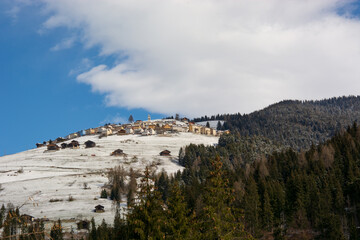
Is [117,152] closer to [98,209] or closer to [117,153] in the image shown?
[117,153]

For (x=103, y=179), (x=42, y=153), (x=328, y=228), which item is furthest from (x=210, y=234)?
(x=42, y=153)

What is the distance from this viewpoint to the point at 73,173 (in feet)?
410

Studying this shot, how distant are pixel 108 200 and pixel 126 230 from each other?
7567cm

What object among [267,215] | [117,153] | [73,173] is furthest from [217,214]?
[117,153]

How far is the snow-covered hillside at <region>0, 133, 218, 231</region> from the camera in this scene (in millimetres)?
85562

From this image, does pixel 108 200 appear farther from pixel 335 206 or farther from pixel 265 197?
pixel 335 206

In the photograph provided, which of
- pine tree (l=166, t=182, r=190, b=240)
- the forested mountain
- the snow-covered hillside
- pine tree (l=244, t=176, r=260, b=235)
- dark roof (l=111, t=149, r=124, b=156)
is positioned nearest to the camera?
the forested mountain

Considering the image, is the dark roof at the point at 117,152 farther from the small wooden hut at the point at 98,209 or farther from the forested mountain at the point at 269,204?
the small wooden hut at the point at 98,209

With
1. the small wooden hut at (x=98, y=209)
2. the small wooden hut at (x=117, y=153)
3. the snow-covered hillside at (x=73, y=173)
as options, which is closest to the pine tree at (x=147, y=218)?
the snow-covered hillside at (x=73, y=173)

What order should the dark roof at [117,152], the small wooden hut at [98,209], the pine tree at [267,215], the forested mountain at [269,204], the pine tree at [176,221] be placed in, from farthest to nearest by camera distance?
the dark roof at [117,152], the small wooden hut at [98,209], the pine tree at [267,215], the pine tree at [176,221], the forested mountain at [269,204]

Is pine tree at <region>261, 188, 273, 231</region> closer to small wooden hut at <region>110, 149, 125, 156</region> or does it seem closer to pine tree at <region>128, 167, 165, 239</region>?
pine tree at <region>128, 167, 165, 239</region>

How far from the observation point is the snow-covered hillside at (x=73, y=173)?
8556 cm

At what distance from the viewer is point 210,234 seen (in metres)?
20.2

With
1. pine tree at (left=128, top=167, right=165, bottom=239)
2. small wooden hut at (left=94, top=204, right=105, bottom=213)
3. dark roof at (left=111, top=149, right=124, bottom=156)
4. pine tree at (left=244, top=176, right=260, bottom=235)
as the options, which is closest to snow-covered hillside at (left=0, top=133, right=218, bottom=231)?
small wooden hut at (left=94, top=204, right=105, bottom=213)
